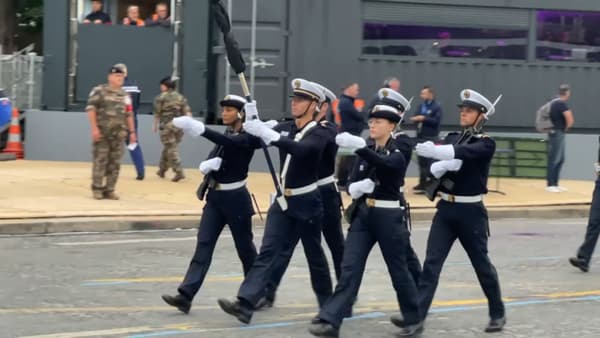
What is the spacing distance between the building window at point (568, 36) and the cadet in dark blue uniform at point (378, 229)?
14062 millimetres

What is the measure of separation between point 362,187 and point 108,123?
287 inches

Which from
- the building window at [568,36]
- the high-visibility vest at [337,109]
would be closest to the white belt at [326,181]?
the high-visibility vest at [337,109]

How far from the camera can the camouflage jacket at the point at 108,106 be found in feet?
48.1

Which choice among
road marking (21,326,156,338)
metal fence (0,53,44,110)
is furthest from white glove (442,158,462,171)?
metal fence (0,53,44,110)

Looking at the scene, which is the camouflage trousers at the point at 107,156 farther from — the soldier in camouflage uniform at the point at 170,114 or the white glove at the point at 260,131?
the white glove at the point at 260,131

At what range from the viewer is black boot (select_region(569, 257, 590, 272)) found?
37.8 feet

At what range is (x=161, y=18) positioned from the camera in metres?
20.3

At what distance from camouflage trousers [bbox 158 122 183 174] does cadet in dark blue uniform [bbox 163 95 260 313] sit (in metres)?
8.19

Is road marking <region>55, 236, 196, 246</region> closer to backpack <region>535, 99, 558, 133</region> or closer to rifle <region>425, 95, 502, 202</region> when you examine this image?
rifle <region>425, 95, 502, 202</region>

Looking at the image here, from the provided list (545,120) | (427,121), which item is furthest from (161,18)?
(545,120)

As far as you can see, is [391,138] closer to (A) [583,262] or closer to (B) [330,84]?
(A) [583,262]

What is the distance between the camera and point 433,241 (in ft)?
28.0

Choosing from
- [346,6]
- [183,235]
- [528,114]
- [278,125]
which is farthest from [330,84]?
[278,125]

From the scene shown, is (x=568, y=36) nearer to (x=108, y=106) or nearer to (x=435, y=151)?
(x=108, y=106)
